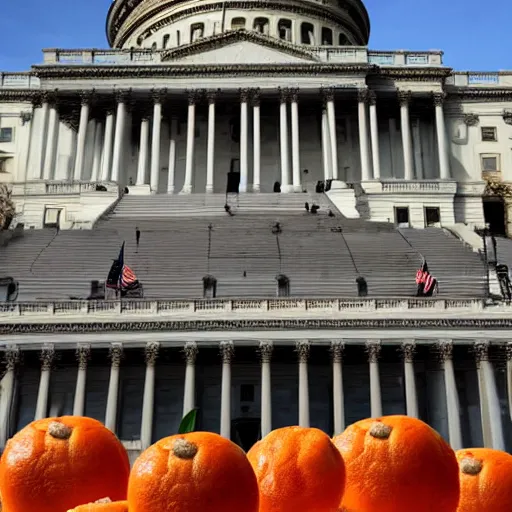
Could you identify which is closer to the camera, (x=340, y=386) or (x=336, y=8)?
(x=340, y=386)

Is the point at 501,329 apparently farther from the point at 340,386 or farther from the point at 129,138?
the point at 129,138

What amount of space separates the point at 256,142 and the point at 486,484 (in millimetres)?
70394

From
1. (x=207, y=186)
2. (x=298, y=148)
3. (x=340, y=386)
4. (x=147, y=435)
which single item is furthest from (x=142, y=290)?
(x=298, y=148)

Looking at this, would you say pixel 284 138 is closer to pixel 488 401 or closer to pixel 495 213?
pixel 495 213

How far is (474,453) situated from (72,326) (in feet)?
114

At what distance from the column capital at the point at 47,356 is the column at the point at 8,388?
1268mm

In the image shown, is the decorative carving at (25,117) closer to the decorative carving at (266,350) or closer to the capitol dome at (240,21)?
the capitol dome at (240,21)

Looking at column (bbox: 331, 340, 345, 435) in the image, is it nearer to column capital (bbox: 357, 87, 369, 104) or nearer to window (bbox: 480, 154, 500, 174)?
column capital (bbox: 357, 87, 369, 104)

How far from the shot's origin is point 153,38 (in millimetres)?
101562

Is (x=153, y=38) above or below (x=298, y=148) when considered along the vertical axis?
above

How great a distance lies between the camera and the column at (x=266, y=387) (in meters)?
40.2

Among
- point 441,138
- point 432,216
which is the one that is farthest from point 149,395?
point 441,138

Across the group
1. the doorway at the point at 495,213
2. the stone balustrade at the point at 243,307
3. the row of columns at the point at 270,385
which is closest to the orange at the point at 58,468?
the row of columns at the point at 270,385

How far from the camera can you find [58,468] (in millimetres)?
7773
